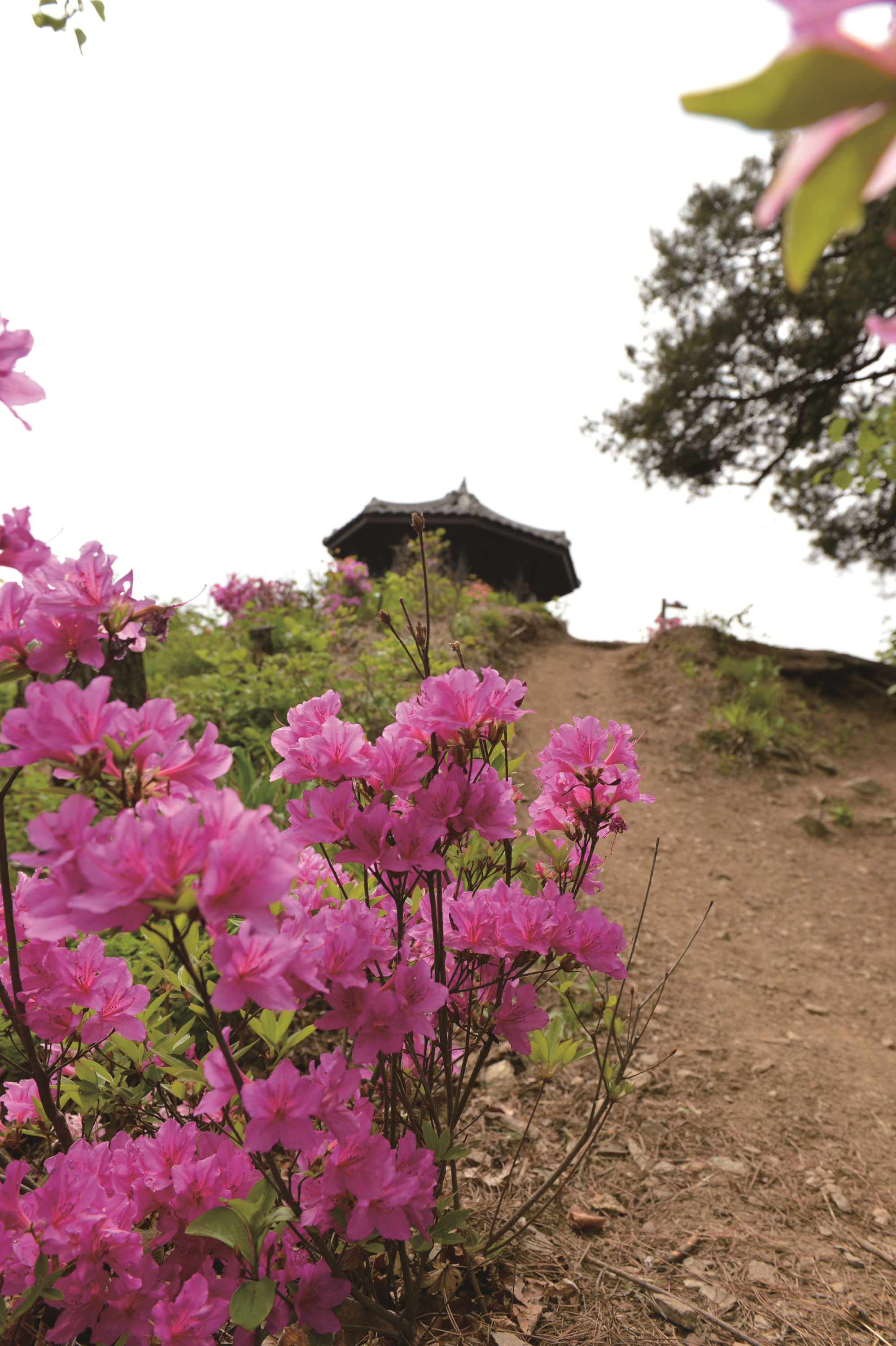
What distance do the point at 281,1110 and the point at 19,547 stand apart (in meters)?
0.71

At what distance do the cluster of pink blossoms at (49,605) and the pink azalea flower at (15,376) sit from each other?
5.1 inches

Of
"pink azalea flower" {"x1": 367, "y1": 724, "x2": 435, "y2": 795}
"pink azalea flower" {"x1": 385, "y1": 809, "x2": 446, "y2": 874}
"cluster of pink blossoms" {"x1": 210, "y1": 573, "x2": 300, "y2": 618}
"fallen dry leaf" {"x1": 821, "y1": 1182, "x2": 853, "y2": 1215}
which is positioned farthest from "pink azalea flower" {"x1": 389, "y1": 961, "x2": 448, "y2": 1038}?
"cluster of pink blossoms" {"x1": 210, "y1": 573, "x2": 300, "y2": 618}

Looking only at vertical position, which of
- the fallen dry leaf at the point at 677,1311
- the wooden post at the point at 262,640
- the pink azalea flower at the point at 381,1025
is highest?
the wooden post at the point at 262,640

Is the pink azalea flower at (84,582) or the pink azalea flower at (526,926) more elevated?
the pink azalea flower at (84,582)

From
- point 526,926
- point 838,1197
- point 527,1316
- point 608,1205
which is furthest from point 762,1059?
point 526,926

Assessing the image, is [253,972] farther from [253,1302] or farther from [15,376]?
[15,376]

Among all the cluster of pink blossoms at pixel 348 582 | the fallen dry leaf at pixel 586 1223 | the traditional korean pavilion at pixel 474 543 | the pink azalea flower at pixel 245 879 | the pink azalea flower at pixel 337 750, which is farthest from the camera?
the traditional korean pavilion at pixel 474 543

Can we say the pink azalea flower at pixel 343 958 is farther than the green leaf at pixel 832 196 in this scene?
Yes

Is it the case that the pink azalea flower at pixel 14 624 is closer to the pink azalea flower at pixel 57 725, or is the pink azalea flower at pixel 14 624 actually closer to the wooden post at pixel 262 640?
the pink azalea flower at pixel 57 725

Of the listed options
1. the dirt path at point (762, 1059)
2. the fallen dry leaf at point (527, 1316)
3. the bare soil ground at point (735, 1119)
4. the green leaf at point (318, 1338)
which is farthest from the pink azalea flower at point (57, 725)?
the fallen dry leaf at point (527, 1316)

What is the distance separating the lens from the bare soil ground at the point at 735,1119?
1372mm

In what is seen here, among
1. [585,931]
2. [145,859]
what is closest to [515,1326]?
[585,931]

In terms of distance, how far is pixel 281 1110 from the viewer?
2.54 ft

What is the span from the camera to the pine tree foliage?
9.39 m
